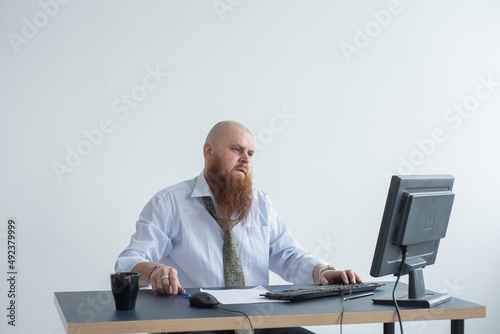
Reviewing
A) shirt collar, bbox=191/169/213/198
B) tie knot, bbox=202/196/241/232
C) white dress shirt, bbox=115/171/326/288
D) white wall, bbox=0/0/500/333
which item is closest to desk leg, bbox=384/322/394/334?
white dress shirt, bbox=115/171/326/288

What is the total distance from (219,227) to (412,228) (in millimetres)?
946

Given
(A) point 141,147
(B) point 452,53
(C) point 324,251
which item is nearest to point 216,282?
(A) point 141,147

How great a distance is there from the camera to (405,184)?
5.12 ft

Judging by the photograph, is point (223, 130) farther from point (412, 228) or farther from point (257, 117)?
point (412, 228)

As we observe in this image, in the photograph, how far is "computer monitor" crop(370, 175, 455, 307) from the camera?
1.56 meters

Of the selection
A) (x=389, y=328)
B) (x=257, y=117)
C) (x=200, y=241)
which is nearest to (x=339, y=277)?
(x=389, y=328)

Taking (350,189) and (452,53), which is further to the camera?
(452,53)

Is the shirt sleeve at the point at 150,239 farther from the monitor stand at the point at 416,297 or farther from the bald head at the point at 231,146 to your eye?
the monitor stand at the point at 416,297

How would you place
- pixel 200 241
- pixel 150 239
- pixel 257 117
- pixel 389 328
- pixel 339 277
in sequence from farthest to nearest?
1. pixel 257 117
2. pixel 200 241
3. pixel 150 239
4. pixel 339 277
5. pixel 389 328

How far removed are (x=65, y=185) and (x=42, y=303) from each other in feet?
2.06

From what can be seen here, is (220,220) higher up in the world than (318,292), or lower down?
higher up

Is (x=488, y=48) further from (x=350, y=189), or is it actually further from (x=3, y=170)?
(x=3, y=170)

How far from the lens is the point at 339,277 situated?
6.20ft

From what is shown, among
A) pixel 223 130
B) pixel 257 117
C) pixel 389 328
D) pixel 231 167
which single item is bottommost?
pixel 389 328
